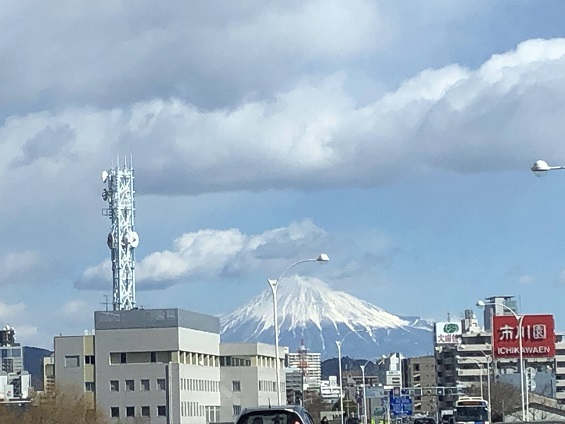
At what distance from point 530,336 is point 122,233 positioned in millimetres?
63831

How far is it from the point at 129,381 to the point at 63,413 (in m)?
34.3

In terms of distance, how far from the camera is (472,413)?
75.7 metres

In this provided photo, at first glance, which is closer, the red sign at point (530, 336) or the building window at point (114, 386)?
the building window at point (114, 386)

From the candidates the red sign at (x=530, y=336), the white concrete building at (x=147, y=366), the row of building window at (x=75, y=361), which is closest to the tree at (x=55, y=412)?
the white concrete building at (x=147, y=366)

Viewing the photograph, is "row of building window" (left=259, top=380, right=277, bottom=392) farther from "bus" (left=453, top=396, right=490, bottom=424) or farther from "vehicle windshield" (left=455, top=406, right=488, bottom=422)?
"vehicle windshield" (left=455, top=406, right=488, bottom=422)

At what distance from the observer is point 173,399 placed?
120375 millimetres

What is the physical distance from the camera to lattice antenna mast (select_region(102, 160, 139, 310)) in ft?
586

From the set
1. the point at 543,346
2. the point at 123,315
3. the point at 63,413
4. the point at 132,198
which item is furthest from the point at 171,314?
the point at 132,198

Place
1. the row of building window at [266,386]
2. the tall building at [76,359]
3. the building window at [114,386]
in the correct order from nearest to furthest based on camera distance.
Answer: the building window at [114,386]
the tall building at [76,359]
the row of building window at [266,386]

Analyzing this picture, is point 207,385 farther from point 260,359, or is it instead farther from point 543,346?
point 543,346

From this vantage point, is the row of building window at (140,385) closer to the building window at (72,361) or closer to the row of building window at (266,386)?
the building window at (72,361)

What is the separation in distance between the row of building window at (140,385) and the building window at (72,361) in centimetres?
485

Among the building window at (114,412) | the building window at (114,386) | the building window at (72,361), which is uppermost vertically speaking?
the building window at (72,361)

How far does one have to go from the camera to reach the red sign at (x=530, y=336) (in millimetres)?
140375
